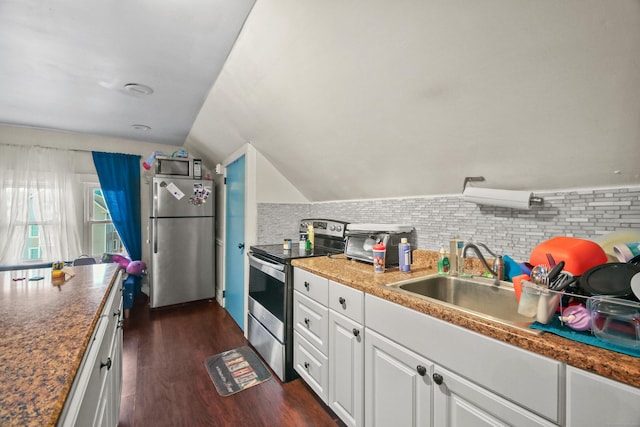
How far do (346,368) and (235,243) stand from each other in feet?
6.57

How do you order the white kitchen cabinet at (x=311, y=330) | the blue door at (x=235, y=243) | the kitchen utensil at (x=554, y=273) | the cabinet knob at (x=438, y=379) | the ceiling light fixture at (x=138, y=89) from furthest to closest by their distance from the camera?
the blue door at (x=235, y=243)
the ceiling light fixture at (x=138, y=89)
the white kitchen cabinet at (x=311, y=330)
the cabinet knob at (x=438, y=379)
the kitchen utensil at (x=554, y=273)

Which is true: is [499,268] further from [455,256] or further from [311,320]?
[311,320]

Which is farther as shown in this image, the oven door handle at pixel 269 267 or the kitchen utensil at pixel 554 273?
the oven door handle at pixel 269 267

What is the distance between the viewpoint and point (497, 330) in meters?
0.82

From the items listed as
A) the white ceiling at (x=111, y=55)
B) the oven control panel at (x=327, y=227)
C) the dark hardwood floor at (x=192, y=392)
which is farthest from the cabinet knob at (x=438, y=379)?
the white ceiling at (x=111, y=55)

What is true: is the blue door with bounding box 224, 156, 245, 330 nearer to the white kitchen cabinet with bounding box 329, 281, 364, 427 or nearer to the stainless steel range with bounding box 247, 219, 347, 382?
the stainless steel range with bounding box 247, 219, 347, 382

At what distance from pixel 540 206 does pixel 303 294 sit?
1.39 m

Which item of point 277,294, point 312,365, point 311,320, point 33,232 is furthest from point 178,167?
point 312,365

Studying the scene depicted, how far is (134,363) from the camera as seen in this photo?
7.32 feet

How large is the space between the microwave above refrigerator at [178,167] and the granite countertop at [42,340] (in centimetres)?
227

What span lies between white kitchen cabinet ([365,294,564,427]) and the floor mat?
136 cm

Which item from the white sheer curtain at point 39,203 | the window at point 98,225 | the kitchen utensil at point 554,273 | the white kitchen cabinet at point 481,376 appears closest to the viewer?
the white kitchen cabinet at point 481,376

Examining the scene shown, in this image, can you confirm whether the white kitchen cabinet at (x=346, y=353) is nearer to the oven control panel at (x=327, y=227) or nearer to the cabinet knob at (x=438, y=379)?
the cabinet knob at (x=438, y=379)

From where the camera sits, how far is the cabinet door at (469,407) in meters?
0.79
